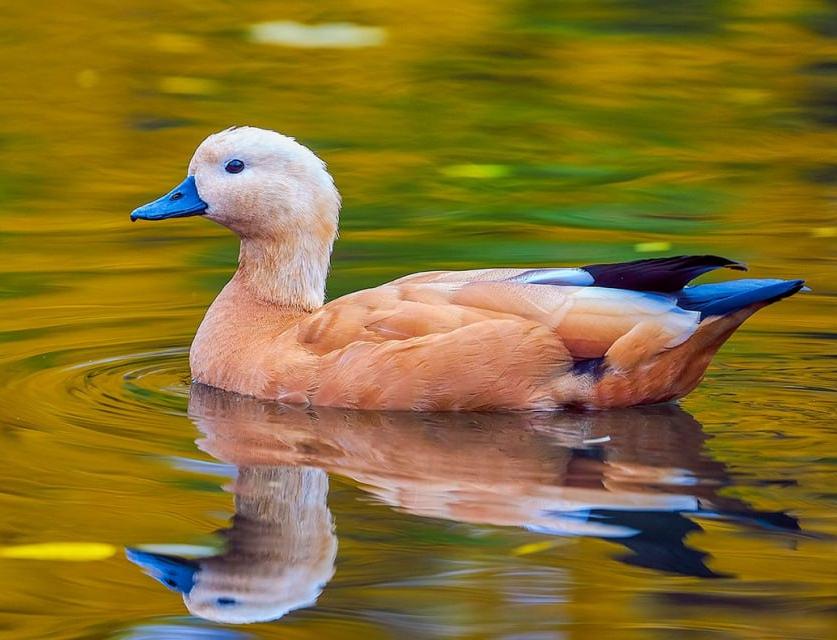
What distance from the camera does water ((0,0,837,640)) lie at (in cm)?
553

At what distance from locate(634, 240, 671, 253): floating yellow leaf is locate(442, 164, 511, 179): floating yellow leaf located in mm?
1955

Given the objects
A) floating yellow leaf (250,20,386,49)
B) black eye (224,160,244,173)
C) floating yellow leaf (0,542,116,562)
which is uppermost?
black eye (224,160,244,173)

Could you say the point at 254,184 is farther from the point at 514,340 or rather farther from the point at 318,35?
the point at 318,35

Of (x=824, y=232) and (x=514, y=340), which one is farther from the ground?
(x=514, y=340)

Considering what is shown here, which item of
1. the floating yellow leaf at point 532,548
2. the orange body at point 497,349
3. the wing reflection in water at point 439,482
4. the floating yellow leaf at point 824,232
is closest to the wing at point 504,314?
the orange body at point 497,349

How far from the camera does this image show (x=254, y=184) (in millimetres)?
8398

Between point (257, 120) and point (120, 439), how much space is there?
6371 millimetres

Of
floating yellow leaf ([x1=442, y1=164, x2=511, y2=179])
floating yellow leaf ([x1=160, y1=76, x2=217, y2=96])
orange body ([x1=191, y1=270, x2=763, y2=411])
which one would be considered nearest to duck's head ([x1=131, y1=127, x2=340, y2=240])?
orange body ([x1=191, y1=270, x2=763, y2=411])

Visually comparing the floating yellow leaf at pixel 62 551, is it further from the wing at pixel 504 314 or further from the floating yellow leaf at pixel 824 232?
the floating yellow leaf at pixel 824 232

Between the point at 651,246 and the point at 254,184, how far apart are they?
2902 mm

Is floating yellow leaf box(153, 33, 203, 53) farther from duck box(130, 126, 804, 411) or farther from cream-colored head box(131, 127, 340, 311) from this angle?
duck box(130, 126, 804, 411)

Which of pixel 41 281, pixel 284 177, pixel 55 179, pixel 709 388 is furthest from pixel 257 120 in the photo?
pixel 709 388

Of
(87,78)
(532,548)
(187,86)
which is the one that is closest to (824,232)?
(532,548)

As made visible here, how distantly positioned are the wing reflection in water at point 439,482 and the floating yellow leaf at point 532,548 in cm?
13
